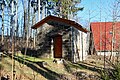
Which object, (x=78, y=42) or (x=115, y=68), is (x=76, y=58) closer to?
(x=78, y=42)

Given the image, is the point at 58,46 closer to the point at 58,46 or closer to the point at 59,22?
the point at 58,46

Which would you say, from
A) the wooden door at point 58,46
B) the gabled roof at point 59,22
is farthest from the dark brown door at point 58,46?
the gabled roof at point 59,22

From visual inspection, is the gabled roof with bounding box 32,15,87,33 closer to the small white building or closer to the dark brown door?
the small white building

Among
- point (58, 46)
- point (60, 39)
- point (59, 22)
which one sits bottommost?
point (58, 46)

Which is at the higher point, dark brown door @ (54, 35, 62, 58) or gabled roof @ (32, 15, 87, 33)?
gabled roof @ (32, 15, 87, 33)

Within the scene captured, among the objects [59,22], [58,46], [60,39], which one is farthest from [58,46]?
[59,22]

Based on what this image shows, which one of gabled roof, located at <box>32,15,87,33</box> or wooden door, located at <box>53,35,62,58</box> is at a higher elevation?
gabled roof, located at <box>32,15,87,33</box>

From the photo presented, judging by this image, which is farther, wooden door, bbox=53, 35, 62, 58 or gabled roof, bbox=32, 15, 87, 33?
wooden door, bbox=53, 35, 62, 58

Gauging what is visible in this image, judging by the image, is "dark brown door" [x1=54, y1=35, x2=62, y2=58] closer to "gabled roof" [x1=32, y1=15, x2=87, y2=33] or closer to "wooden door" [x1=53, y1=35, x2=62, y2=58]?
Answer: "wooden door" [x1=53, y1=35, x2=62, y2=58]

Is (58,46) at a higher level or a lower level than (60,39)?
lower

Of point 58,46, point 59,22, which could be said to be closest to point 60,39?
point 58,46

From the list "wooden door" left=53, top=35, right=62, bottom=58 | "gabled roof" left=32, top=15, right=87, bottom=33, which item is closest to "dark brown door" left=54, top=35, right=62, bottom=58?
"wooden door" left=53, top=35, right=62, bottom=58

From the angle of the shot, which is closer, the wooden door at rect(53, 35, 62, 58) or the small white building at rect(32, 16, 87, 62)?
the small white building at rect(32, 16, 87, 62)

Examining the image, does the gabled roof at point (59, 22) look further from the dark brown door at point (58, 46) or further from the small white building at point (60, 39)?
the dark brown door at point (58, 46)
